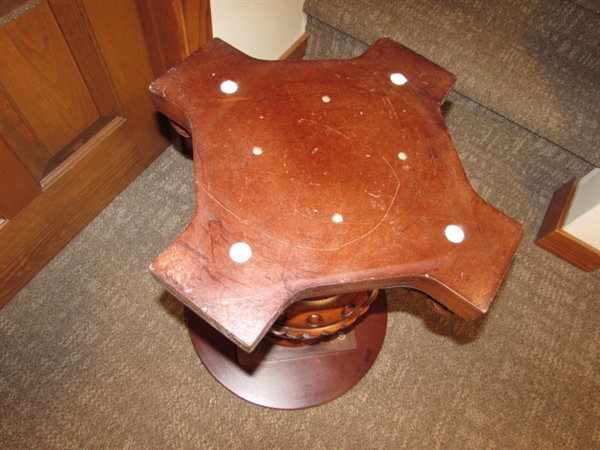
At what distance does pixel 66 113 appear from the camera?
45.3 inches

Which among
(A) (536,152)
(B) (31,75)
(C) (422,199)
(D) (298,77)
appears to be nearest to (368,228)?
(C) (422,199)

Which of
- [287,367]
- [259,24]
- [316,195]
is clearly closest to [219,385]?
[287,367]

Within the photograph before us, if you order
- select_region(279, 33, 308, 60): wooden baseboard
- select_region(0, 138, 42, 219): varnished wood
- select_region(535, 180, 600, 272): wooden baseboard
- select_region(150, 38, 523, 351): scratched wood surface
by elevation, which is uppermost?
select_region(150, 38, 523, 351): scratched wood surface

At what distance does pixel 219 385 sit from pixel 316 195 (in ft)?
2.29

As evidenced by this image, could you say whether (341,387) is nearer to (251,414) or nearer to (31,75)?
(251,414)

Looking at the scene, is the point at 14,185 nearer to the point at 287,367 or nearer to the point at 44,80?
the point at 44,80

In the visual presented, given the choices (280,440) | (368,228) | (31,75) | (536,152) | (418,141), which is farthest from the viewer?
(536,152)

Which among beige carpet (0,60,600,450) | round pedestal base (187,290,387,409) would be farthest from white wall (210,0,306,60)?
round pedestal base (187,290,387,409)

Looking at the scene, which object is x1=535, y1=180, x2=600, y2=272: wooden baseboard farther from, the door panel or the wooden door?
the door panel

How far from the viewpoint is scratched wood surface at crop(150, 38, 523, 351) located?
0.70 meters

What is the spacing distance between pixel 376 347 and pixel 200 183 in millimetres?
762

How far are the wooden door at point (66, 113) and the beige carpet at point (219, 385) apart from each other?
106 mm

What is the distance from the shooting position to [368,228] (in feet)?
2.49

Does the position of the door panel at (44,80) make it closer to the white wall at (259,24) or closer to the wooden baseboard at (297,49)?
the white wall at (259,24)
